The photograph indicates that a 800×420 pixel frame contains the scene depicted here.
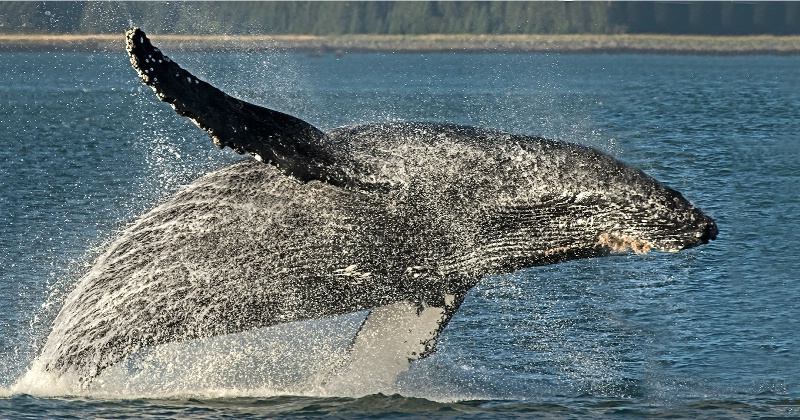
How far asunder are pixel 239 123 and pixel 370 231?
1.86 meters

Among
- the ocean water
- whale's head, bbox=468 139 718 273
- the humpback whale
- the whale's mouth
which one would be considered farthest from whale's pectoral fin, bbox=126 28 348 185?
the whale's mouth

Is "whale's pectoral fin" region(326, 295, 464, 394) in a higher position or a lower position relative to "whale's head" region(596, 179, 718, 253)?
lower

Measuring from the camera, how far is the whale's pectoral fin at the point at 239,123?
10.5 meters

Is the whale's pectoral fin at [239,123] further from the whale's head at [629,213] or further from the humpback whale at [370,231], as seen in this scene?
the whale's head at [629,213]

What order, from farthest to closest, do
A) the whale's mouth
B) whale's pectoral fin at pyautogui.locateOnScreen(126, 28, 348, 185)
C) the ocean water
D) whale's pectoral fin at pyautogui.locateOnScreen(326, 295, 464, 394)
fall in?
the ocean water → whale's pectoral fin at pyautogui.locateOnScreen(326, 295, 464, 394) → the whale's mouth → whale's pectoral fin at pyautogui.locateOnScreen(126, 28, 348, 185)

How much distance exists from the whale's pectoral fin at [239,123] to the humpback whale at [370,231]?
0.22ft

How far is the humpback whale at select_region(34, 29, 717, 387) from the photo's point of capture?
12.2 meters

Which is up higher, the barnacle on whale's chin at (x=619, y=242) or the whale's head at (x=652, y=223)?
the whale's head at (x=652, y=223)

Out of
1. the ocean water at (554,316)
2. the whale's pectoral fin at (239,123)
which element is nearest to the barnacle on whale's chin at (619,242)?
the ocean water at (554,316)

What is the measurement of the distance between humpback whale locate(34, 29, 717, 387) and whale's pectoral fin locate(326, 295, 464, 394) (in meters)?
0.04

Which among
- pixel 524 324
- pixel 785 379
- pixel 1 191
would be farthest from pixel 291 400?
pixel 1 191

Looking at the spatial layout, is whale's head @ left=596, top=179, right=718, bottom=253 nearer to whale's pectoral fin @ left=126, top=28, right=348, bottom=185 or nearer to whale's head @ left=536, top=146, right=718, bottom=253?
whale's head @ left=536, top=146, right=718, bottom=253

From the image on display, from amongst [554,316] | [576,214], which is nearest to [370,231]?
[576,214]

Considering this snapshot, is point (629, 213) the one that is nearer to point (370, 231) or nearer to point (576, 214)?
point (576, 214)
